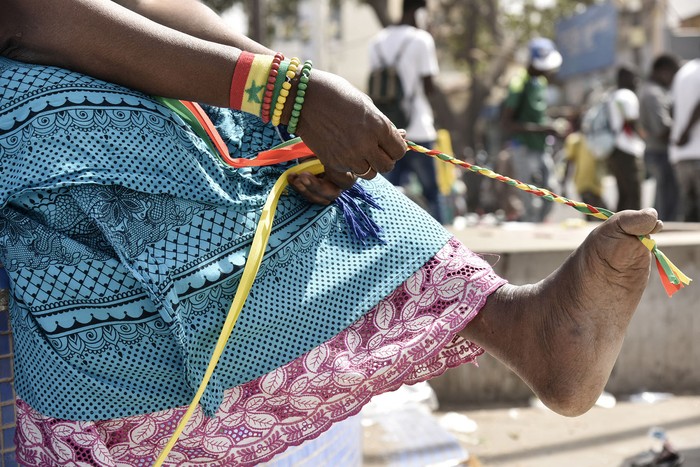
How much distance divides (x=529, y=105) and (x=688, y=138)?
1.30 meters

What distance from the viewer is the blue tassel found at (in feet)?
5.37

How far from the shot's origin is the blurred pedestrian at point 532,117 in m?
6.94

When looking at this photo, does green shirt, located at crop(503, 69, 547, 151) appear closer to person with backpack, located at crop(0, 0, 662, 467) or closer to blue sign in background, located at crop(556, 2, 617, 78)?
person with backpack, located at crop(0, 0, 662, 467)

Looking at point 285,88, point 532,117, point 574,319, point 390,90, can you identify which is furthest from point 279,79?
point 532,117

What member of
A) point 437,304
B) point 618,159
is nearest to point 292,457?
point 437,304

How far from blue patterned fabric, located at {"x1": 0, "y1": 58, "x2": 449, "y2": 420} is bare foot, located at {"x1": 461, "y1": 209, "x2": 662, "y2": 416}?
33cm

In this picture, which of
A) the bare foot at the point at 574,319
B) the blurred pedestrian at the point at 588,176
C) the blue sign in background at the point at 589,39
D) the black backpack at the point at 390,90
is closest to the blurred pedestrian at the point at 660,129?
the blurred pedestrian at the point at 588,176

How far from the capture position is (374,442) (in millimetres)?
3119

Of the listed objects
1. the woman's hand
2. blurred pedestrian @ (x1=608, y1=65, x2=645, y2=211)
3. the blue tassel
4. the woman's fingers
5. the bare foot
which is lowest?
blurred pedestrian @ (x1=608, y1=65, x2=645, y2=211)

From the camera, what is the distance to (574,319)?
5.16 feet

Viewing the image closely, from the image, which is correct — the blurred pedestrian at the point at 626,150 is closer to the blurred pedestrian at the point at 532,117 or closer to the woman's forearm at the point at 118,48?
the blurred pedestrian at the point at 532,117

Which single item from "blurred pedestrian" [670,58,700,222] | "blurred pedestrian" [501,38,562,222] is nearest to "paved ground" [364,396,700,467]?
"blurred pedestrian" [670,58,700,222]

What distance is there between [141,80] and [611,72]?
62.2 feet

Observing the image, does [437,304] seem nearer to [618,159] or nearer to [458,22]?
[618,159]
